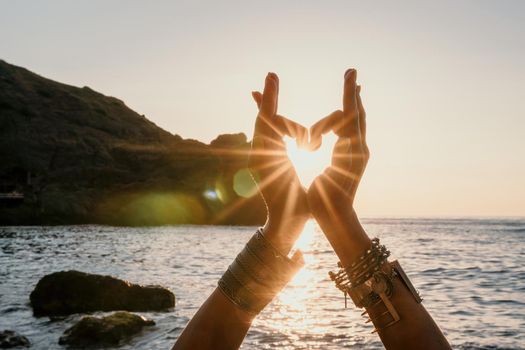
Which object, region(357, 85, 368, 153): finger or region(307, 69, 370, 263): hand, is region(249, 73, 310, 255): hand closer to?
region(307, 69, 370, 263): hand

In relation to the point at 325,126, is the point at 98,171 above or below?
above

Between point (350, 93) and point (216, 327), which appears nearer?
point (216, 327)

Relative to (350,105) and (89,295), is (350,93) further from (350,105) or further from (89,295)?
(89,295)

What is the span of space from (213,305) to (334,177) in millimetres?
845

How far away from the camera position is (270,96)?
8.18 ft

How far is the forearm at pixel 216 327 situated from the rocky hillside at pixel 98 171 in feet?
310

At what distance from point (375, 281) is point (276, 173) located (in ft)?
2.47

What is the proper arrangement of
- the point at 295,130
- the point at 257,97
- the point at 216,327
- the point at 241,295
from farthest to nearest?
1. the point at 257,97
2. the point at 295,130
3. the point at 241,295
4. the point at 216,327

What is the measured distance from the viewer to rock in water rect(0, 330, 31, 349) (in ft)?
30.5

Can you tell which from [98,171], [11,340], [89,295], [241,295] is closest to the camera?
[241,295]

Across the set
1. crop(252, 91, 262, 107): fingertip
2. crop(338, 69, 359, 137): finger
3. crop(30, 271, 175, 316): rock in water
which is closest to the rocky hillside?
crop(30, 271, 175, 316): rock in water

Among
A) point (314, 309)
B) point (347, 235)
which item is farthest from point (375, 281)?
point (314, 309)

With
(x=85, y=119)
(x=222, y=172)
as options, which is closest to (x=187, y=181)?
(x=222, y=172)

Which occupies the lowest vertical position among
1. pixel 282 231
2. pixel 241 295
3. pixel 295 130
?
pixel 241 295
